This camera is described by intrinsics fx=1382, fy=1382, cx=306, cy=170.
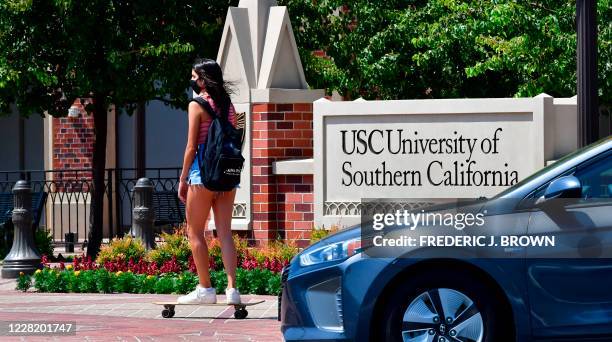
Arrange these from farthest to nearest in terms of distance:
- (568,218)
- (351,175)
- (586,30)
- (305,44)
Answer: (305,44) < (351,175) < (586,30) < (568,218)

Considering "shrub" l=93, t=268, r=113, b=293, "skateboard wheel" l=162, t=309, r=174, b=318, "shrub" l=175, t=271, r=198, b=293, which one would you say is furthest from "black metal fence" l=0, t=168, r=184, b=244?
"skateboard wheel" l=162, t=309, r=174, b=318

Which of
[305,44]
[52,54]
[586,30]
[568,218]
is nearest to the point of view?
[568,218]

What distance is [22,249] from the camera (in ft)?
51.2

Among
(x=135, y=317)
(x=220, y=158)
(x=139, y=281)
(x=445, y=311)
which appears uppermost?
(x=220, y=158)

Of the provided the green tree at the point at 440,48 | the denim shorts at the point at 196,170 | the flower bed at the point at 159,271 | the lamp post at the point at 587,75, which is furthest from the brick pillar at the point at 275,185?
the lamp post at the point at 587,75

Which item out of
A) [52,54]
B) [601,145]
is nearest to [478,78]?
[52,54]

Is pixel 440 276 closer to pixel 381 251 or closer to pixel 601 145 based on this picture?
pixel 381 251

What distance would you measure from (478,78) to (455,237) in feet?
43.5

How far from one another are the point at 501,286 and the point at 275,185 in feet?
23.5

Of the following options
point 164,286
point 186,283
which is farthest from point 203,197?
point 164,286

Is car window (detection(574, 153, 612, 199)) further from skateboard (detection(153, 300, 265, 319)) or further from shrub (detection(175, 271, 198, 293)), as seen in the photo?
shrub (detection(175, 271, 198, 293))

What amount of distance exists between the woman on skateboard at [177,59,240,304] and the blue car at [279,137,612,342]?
265cm

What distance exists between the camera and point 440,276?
297 inches

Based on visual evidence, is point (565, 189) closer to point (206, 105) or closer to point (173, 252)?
point (206, 105)
